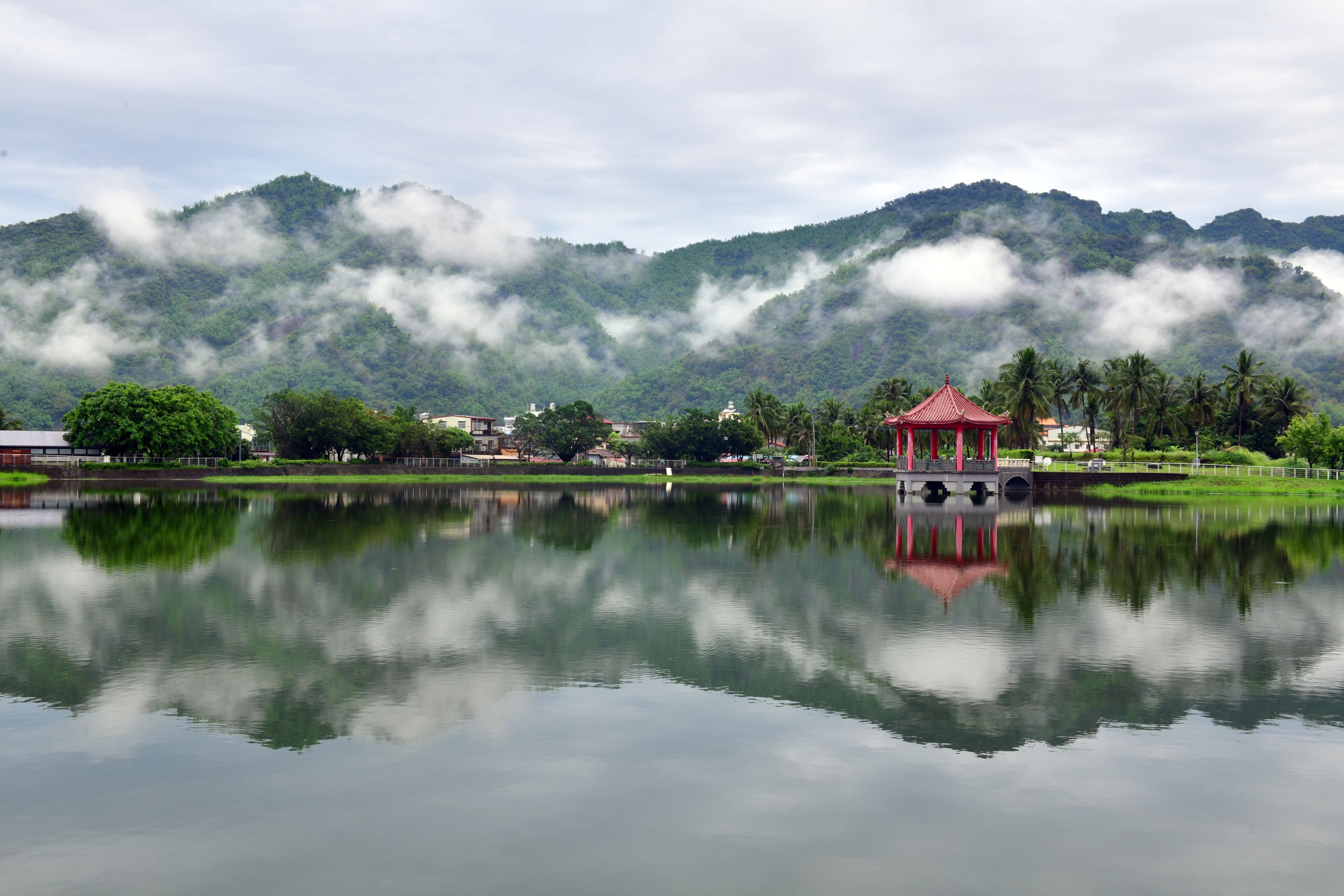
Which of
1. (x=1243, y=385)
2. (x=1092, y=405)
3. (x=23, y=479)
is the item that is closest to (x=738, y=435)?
(x=1092, y=405)

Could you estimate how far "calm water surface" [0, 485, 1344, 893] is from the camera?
10.3 metres

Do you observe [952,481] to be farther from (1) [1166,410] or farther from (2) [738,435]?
(2) [738,435]

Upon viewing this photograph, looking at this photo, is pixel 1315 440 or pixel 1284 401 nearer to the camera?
pixel 1315 440

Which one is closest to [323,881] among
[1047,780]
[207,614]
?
[1047,780]

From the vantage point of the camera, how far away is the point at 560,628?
22156mm

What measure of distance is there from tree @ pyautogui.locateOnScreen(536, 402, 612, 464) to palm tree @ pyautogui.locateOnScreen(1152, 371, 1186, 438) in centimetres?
7296

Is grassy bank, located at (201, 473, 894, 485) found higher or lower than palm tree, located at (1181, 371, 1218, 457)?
lower

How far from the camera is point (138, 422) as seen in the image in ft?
343

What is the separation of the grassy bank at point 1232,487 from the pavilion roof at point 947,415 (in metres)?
12.2

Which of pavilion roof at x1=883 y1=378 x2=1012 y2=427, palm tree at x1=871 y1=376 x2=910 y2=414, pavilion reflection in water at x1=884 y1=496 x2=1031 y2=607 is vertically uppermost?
palm tree at x1=871 y1=376 x2=910 y2=414

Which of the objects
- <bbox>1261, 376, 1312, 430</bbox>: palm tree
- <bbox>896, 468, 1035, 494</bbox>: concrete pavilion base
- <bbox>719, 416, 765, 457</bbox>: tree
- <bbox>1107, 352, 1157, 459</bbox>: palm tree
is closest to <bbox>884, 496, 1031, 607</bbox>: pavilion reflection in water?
<bbox>896, 468, 1035, 494</bbox>: concrete pavilion base

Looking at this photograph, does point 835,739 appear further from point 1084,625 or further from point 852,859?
point 1084,625

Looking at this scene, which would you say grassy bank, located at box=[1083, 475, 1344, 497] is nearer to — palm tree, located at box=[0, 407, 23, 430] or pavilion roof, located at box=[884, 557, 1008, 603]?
pavilion roof, located at box=[884, 557, 1008, 603]

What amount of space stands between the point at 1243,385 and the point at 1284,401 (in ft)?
15.5
